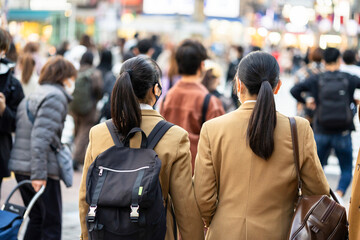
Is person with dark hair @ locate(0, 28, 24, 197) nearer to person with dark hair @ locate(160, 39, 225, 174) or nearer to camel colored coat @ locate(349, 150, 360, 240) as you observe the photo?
person with dark hair @ locate(160, 39, 225, 174)

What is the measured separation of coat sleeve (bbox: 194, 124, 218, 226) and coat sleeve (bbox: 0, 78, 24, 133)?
252 cm

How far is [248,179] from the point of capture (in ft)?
11.3

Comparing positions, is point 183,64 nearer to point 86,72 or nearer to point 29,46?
point 86,72

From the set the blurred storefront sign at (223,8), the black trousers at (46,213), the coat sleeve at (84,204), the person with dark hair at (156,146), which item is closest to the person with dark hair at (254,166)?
the person with dark hair at (156,146)

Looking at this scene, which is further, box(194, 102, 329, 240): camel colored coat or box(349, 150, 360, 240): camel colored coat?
box(349, 150, 360, 240): camel colored coat

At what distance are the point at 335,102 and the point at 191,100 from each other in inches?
101

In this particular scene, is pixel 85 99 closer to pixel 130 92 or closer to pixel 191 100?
pixel 191 100

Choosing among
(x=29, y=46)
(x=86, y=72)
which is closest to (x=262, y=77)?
(x=86, y=72)

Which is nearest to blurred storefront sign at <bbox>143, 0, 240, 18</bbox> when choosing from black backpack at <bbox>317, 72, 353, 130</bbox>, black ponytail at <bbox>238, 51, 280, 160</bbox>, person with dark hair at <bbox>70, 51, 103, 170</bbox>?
person with dark hair at <bbox>70, 51, 103, 170</bbox>

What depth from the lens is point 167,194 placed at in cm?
352

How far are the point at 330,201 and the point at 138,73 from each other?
52.5 inches

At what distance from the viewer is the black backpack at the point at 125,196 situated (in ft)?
10.1

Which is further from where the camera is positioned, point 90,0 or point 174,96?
point 90,0

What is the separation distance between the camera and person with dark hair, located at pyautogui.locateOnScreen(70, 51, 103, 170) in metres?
9.94
